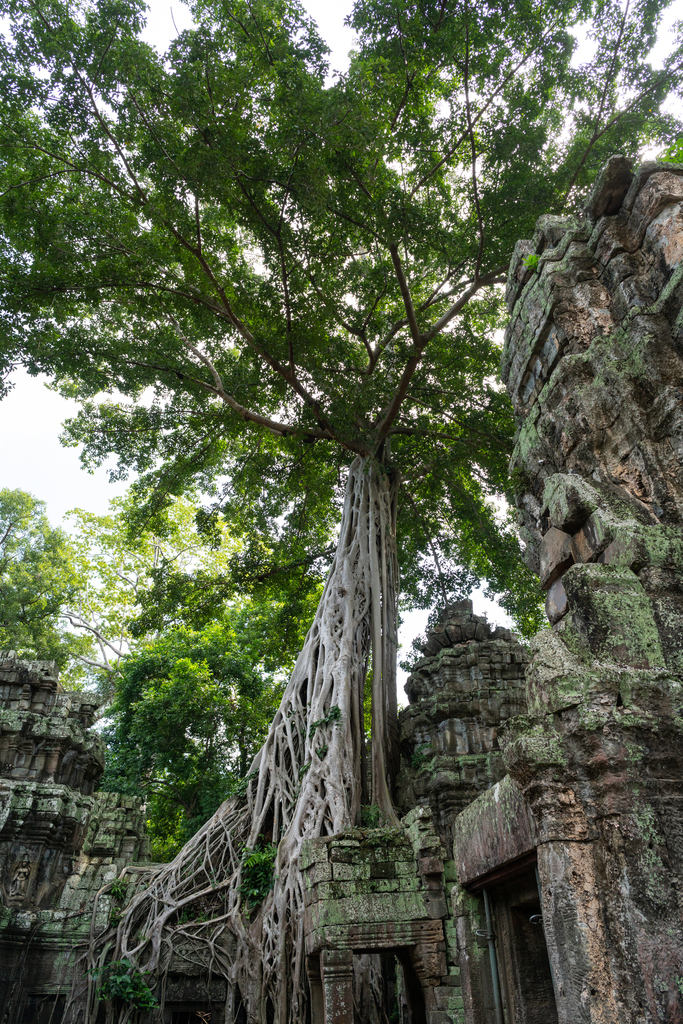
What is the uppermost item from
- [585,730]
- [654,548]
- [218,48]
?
[218,48]

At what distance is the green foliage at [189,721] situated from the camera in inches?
450

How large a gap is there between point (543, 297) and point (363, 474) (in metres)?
5.87

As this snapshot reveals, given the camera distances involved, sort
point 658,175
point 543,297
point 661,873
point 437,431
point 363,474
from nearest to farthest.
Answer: point 661,873
point 658,175
point 543,297
point 363,474
point 437,431

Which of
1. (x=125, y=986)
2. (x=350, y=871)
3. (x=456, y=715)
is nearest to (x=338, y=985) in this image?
(x=350, y=871)

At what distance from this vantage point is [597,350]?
250 cm

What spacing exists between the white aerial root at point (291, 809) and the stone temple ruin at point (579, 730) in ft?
3.82

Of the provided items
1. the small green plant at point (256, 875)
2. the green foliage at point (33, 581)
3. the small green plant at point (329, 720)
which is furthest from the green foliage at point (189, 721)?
the small green plant at point (329, 720)

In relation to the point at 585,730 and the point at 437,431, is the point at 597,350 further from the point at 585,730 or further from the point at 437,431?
the point at 437,431

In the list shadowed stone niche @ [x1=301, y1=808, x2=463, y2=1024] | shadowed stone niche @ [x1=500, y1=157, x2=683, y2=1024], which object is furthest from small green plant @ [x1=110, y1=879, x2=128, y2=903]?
shadowed stone niche @ [x1=500, y1=157, x2=683, y2=1024]

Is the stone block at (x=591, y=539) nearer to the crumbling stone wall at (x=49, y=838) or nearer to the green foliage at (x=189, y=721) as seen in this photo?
the crumbling stone wall at (x=49, y=838)

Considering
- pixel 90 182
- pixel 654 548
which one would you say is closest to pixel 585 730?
pixel 654 548

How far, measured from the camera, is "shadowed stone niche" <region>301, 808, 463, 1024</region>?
383 centimetres

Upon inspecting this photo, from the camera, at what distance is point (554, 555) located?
237 centimetres

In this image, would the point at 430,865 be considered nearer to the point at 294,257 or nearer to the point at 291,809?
the point at 291,809
